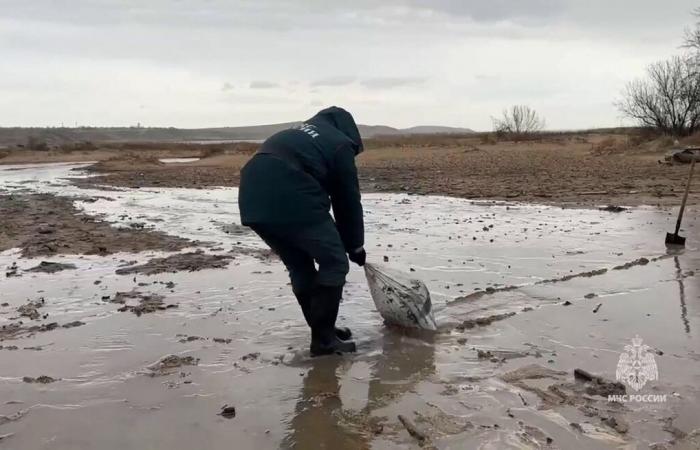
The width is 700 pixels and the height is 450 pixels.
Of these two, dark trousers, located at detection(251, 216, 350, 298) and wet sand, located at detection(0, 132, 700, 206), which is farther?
wet sand, located at detection(0, 132, 700, 206)

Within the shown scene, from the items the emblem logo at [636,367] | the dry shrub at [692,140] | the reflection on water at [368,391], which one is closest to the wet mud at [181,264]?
the reflection on water at [368,391]

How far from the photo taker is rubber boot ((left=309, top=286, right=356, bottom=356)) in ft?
14.9

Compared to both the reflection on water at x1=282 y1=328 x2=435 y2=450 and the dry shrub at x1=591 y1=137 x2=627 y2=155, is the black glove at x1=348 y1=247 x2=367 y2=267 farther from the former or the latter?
the dry shrub at x1=591 y1=137 x2=627 y2=155

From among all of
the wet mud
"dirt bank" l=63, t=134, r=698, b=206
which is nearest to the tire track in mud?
the wet mud

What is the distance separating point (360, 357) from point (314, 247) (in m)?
0.92

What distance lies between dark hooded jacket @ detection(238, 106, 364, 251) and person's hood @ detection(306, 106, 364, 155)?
5 centimetres

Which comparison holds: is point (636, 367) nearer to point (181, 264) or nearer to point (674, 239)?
point (674, 239)

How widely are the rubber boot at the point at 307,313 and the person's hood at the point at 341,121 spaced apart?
3.73 ft

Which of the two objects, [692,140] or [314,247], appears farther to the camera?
[692,140]

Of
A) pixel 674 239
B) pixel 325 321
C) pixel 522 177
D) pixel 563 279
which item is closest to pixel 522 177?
pixel 522 177

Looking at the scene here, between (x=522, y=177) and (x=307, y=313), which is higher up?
(x=522, y=177)

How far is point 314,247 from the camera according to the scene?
4340 millimetres

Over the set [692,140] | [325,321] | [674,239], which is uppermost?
[692,140]

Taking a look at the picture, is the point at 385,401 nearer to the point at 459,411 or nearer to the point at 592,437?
the point at 459,411
